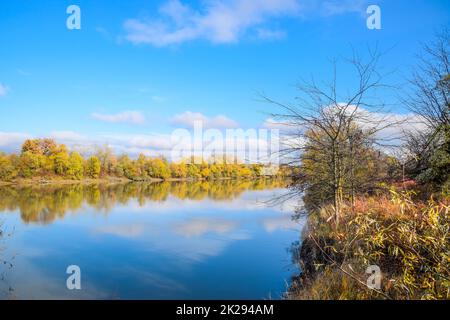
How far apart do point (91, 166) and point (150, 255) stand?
52999 mm

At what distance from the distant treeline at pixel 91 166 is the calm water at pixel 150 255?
839 inches

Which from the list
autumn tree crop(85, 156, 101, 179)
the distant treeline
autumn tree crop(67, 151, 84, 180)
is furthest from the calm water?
autumn tree crop(85, 156, 101, 179)

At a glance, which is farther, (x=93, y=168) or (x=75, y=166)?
(x=93, y=168)

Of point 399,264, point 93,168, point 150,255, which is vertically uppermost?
point 93,168

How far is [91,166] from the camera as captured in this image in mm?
58625

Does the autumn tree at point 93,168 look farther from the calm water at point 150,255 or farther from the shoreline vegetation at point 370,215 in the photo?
the shoreline vegetation at point 370,215

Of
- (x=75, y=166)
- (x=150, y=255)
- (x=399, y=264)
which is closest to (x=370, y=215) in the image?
(x=399, y=264)

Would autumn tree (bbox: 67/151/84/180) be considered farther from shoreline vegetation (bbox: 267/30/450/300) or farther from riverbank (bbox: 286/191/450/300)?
riverbank (bbox: 286/191/450/300)

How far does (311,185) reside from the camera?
7316 mm

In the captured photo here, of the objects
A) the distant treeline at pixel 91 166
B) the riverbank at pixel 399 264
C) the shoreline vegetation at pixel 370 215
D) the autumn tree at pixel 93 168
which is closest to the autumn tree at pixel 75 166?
the distant treeline at pixel 91 166

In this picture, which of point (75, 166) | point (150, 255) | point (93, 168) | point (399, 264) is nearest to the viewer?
point (399, 264)

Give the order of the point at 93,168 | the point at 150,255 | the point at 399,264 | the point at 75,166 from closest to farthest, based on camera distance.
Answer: the point at 399,264 < the point at 150,255 < the point at 75,166 < the point at 93,168

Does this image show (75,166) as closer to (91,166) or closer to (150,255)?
(91,166)

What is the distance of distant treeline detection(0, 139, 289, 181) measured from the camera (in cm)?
4916
